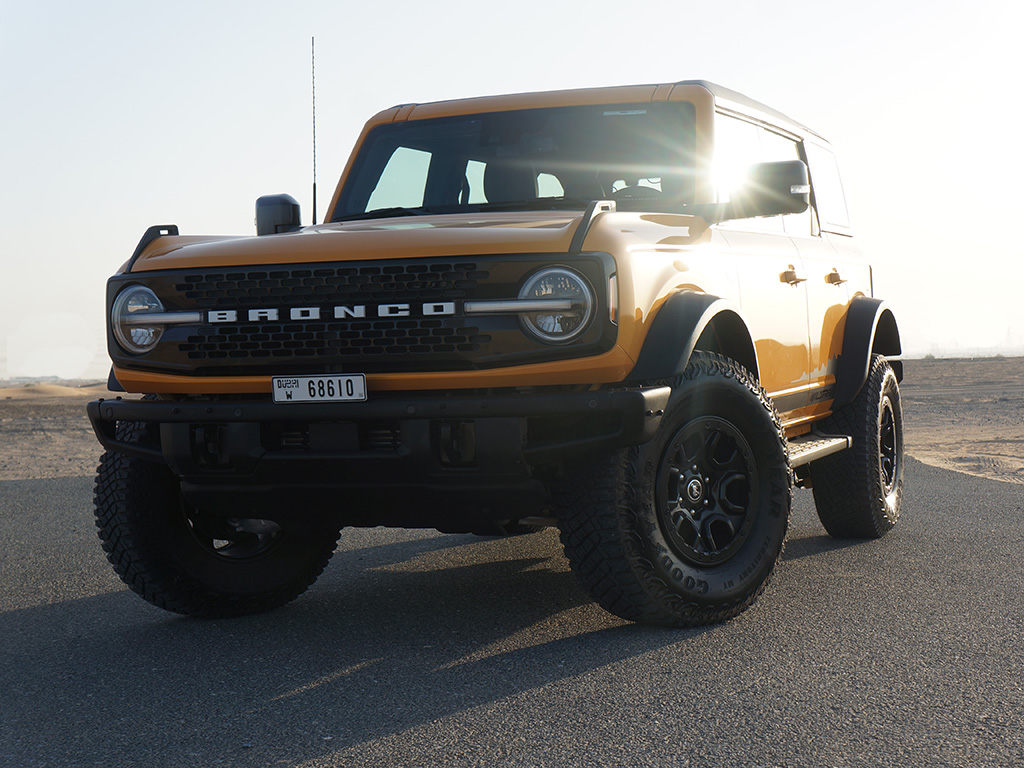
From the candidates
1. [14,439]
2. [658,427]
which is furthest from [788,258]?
[14,439]

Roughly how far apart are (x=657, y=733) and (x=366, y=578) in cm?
281

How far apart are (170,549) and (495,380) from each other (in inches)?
67.0

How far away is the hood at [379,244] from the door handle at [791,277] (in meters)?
1.46

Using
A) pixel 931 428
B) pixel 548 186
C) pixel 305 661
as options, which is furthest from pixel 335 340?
pixel 931 428

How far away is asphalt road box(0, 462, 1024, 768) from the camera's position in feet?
10.0

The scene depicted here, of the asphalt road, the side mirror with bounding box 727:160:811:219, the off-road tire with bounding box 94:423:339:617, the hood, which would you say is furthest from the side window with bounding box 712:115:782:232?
the off-road tire with bounding box 94:423:339:617

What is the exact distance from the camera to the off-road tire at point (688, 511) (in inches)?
154

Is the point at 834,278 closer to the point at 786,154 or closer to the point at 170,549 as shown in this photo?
the point at 786,154

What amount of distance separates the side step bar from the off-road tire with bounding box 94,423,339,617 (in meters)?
2.08

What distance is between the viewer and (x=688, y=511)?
14.0 feet

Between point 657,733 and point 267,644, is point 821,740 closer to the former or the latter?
point 657,733

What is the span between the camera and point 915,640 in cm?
409

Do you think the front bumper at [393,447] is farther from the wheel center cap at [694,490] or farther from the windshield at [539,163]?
the windshield at [539,163]

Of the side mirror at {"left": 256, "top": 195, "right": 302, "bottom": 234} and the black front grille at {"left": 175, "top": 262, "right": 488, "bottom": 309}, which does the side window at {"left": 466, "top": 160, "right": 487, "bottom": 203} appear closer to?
the side mirror at {"left": 256, "top": 195, "right": 302, "bottom": 234}
